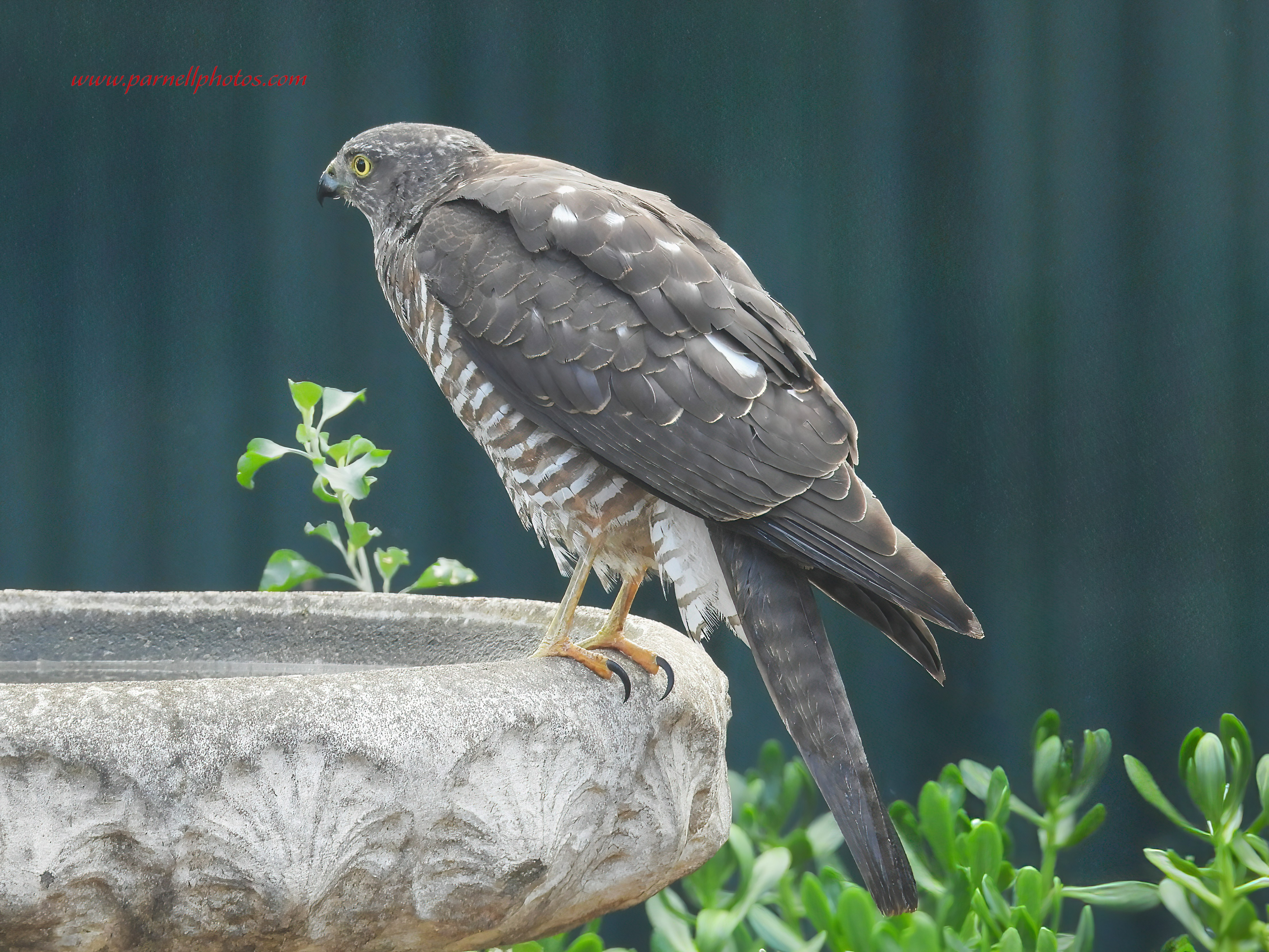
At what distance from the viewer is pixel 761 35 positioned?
2977mm

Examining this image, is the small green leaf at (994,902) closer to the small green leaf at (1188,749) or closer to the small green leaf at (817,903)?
the small green leaf at (817,903)

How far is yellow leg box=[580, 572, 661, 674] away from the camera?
5.16ft

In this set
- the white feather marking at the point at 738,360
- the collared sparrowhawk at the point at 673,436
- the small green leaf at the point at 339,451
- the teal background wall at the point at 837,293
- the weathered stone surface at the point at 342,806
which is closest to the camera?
the weathered stone surface at the point at 342,806

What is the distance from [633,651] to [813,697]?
241mm

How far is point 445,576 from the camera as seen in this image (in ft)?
7.89

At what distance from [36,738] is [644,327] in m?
0.97

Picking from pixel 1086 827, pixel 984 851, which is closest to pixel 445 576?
pixel 984 851

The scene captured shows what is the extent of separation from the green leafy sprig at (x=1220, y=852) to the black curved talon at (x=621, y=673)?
1298 mm

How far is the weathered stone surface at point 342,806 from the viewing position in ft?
3.64

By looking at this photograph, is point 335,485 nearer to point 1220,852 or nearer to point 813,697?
point 813,697

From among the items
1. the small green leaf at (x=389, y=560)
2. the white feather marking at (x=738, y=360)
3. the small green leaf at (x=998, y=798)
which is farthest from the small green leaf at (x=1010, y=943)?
the small green leaf at (x=389, y=560)

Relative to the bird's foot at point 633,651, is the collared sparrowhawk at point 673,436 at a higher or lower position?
higher

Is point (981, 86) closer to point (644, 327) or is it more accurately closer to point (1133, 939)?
point (644, 327)

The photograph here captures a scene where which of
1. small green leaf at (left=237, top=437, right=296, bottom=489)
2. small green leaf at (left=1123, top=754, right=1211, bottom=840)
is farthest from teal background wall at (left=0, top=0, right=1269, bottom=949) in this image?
small green leaf at (left=237, top=437, right=296, bottom=489)
